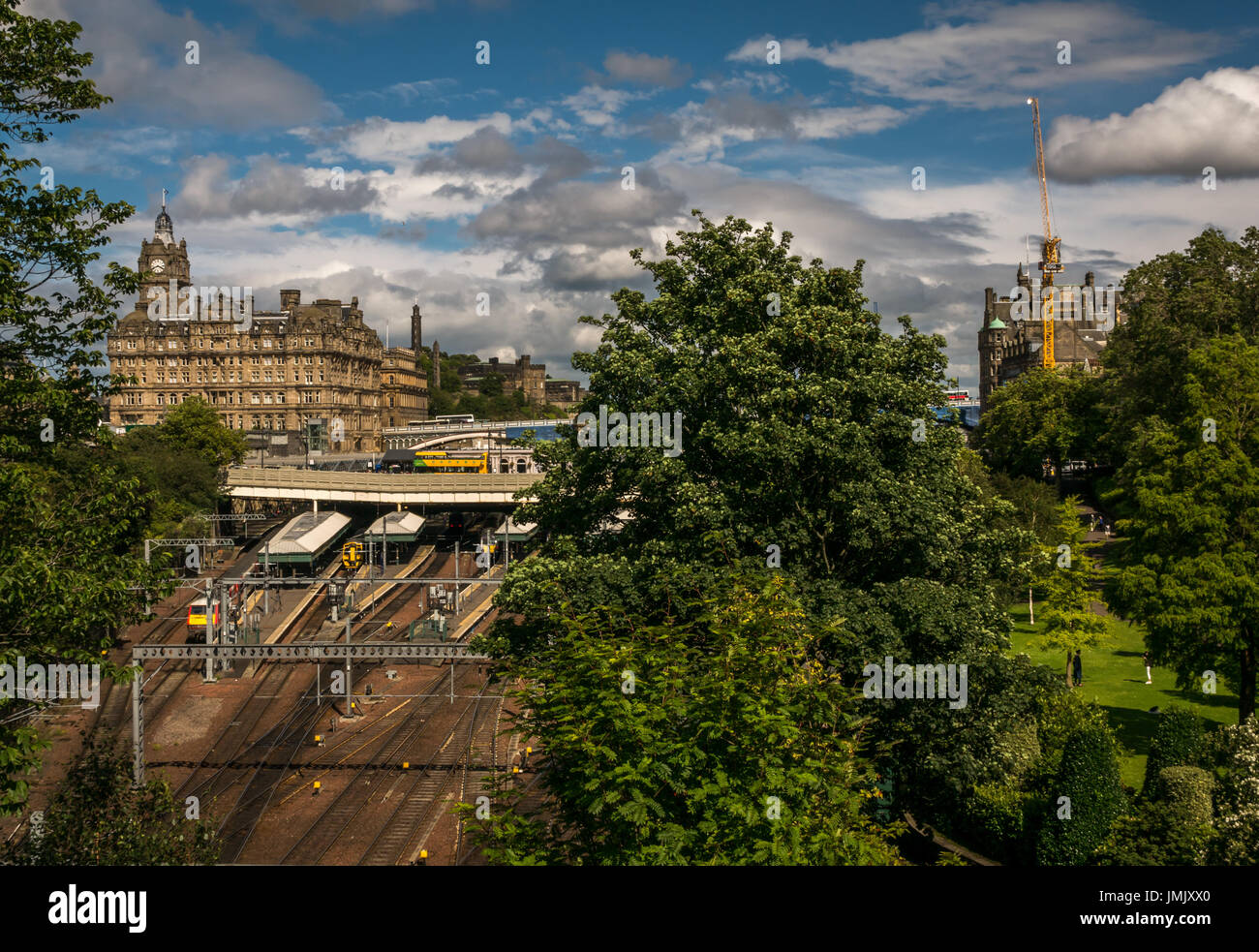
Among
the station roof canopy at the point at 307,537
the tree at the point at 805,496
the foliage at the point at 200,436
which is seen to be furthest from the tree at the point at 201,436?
the tree at the point at 805,496

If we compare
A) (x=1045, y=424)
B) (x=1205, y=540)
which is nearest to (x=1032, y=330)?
(x=1045, y=424)

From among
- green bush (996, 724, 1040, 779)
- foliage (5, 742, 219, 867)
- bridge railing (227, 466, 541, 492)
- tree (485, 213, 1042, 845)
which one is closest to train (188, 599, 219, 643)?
bridge railing (227, 466, 541, 492)

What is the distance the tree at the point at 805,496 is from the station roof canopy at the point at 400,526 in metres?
41.1

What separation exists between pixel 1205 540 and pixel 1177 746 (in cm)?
739

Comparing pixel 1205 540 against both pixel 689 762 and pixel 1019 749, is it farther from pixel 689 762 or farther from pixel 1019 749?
pixel 689 762

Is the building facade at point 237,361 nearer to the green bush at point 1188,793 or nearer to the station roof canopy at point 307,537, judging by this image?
the station roof canopy at point 307,537

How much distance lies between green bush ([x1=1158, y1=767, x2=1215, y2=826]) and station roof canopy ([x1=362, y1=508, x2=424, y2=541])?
50.3 m

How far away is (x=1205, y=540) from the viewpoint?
956 inches

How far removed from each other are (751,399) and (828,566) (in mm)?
3990

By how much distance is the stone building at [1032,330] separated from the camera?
130875 mm

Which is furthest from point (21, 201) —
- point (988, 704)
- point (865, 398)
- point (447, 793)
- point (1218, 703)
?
point (1218, 703)
